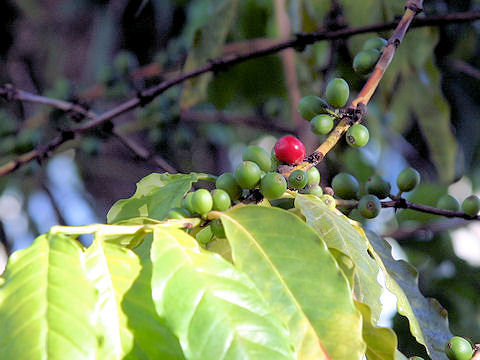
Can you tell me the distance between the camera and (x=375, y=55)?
979 millimetres

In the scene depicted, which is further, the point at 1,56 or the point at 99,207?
the point at 1,56

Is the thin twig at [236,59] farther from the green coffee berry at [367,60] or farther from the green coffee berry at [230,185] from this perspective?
the green coffee berry at [230,185]

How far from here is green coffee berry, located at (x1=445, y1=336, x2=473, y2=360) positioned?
0.77 meters

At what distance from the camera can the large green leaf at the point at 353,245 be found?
655 millimetres

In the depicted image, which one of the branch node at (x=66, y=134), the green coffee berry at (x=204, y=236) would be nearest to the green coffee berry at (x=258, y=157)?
the green coffee berry at (x=204, y=236)

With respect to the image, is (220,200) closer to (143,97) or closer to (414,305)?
(414,305)

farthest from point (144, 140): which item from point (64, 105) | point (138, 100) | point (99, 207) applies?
point (138, 100)

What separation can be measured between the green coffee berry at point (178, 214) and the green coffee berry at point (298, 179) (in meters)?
0.15

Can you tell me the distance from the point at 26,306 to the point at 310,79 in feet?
5.91

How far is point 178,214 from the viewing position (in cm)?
68

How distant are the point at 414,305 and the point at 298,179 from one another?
0.26m

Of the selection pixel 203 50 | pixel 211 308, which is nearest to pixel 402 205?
pixel 211 308

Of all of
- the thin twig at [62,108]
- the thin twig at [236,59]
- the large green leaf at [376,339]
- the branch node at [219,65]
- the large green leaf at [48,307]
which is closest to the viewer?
the large green leaf at [48,307]

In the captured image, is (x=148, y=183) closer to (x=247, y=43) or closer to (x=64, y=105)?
(x=64, y=105)
